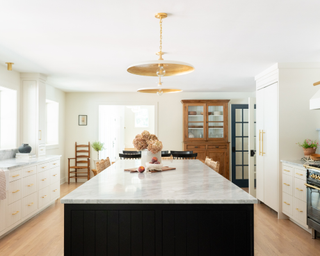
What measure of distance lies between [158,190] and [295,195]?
258 cm

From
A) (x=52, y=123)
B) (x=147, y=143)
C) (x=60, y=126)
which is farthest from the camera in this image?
(x=60, y=126)

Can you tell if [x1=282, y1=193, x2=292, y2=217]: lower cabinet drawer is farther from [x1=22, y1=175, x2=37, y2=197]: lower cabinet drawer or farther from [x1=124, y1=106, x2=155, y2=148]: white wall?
[x1=124, y1=106, x2=155, y2=148]: white wall

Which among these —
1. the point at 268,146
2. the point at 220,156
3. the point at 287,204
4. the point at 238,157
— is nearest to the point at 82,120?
the point at 220,156

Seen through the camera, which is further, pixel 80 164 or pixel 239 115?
pixel 80 164

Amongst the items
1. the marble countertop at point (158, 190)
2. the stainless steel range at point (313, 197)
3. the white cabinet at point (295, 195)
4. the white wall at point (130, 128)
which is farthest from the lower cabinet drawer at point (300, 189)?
the white wall at point (130, 128)

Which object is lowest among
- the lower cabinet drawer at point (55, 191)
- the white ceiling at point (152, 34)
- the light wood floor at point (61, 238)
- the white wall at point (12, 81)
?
the light wood floor at point (61, 238)

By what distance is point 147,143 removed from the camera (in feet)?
10.7

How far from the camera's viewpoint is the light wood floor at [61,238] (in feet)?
10.1

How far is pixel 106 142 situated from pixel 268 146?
16.5 ft

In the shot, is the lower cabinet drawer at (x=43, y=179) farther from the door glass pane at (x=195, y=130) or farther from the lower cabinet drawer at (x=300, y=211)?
the lower cabinet drawer at (x=300, y=211)

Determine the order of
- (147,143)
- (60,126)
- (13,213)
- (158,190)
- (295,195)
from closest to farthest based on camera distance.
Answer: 1. (158,190)
2. (147,143)
3. (13,213)
4. (295,195)
5. (60,126)

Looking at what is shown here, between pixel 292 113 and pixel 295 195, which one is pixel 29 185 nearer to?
pixel 295 195

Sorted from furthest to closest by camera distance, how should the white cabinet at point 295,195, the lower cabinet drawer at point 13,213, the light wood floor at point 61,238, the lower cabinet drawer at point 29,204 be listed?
the lower cabinet drawer at point 29,204
the white cabinet at point 295,195
the lower cabinet drawer at point 13,213
the light wood floor at point 61,238

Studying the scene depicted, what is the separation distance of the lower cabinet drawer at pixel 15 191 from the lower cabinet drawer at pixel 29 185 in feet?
0.37
